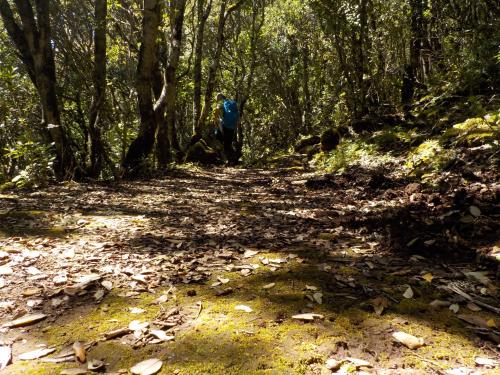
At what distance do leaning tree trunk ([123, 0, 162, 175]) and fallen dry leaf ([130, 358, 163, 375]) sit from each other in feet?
28.4

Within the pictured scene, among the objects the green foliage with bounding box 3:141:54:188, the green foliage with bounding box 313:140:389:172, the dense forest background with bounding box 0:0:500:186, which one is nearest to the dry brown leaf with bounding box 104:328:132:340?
the green foliage with bounding box 3:141:54:188

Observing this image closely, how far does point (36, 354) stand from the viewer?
2.26 meters

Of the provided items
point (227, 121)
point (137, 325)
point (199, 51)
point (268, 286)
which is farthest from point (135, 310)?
point (199, 51)

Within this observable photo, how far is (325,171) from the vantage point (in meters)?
10.8

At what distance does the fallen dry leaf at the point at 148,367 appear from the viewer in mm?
2076

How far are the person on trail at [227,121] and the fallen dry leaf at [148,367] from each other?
1311 centimetres

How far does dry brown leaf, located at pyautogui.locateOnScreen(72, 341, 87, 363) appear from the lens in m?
2.20

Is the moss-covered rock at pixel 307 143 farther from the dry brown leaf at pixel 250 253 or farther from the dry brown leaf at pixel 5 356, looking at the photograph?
the dry brown leaf at pixel 5 356

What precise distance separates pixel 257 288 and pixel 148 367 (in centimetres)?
123

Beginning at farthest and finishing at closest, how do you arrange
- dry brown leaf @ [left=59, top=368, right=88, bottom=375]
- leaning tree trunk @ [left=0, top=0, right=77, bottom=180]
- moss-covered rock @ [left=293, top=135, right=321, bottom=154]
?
moss-covered rock @ [left=293, top=135, right=321, bottom=154]
leaning tree trunk @ [left=0, top=0, right=77, bottom=180]
dry brown leaf @ [left=59, top=368, right=88, bottom=375]

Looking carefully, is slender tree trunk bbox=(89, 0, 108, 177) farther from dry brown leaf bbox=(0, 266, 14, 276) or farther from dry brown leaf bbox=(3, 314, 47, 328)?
dry brown leaf bbox=(3, 314, 47, 328)

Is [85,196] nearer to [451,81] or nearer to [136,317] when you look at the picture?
[136,317]

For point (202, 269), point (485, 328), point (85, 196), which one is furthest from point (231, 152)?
point (485, 328)

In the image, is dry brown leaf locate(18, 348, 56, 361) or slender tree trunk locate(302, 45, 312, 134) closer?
dry brown leaf locate(18, 348, 56, 361)
